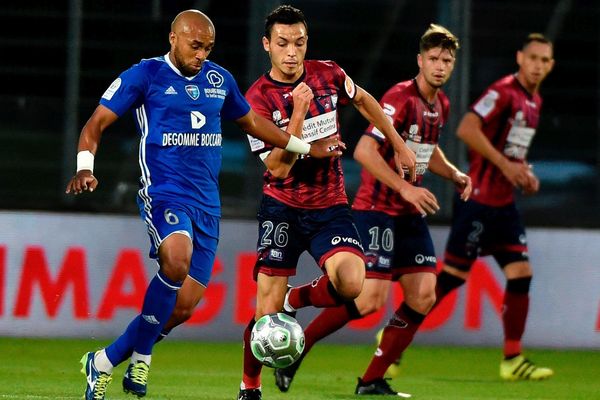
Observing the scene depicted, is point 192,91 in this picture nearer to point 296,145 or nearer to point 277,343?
point 296,145

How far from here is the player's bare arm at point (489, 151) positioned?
9.99 m

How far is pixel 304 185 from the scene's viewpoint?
8102 mm

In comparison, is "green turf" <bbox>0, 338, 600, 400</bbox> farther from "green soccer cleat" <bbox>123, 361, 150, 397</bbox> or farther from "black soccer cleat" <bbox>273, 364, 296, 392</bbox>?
"green soccer cleat" <bbox>123, 361, 150, 397</bbox>

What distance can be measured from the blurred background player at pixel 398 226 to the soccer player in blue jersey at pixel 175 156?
1.02 meters

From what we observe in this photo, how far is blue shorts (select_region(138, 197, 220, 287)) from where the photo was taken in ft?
24.1

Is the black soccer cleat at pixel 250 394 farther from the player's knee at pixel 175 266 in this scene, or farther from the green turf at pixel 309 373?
the player's knee at pixel 175 266

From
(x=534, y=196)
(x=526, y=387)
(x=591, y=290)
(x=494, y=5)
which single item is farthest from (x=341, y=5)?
(x=526, y=387)

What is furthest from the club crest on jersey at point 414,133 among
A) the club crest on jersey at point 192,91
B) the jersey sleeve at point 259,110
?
the club crest on jersey at point 192,91

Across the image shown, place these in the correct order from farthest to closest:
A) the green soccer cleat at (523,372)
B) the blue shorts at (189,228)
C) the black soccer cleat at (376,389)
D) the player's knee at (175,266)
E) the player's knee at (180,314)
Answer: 1. the green soccer cleat at (523,372)
2. the black soccer cleat at (376,389)
3. the player's knee at (180,314)
4. the blue shorts at (189,228)
5. the player's knee at (175,266)

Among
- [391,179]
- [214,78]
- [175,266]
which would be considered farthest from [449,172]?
[175,266]

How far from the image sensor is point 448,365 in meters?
10.7

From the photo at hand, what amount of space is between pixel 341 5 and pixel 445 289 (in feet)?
10.9

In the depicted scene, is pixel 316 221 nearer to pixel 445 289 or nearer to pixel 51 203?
pixel 445 289

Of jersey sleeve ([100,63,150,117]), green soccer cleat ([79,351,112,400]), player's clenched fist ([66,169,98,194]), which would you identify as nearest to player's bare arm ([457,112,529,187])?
jersey sleeve ([100,63,150,117])
